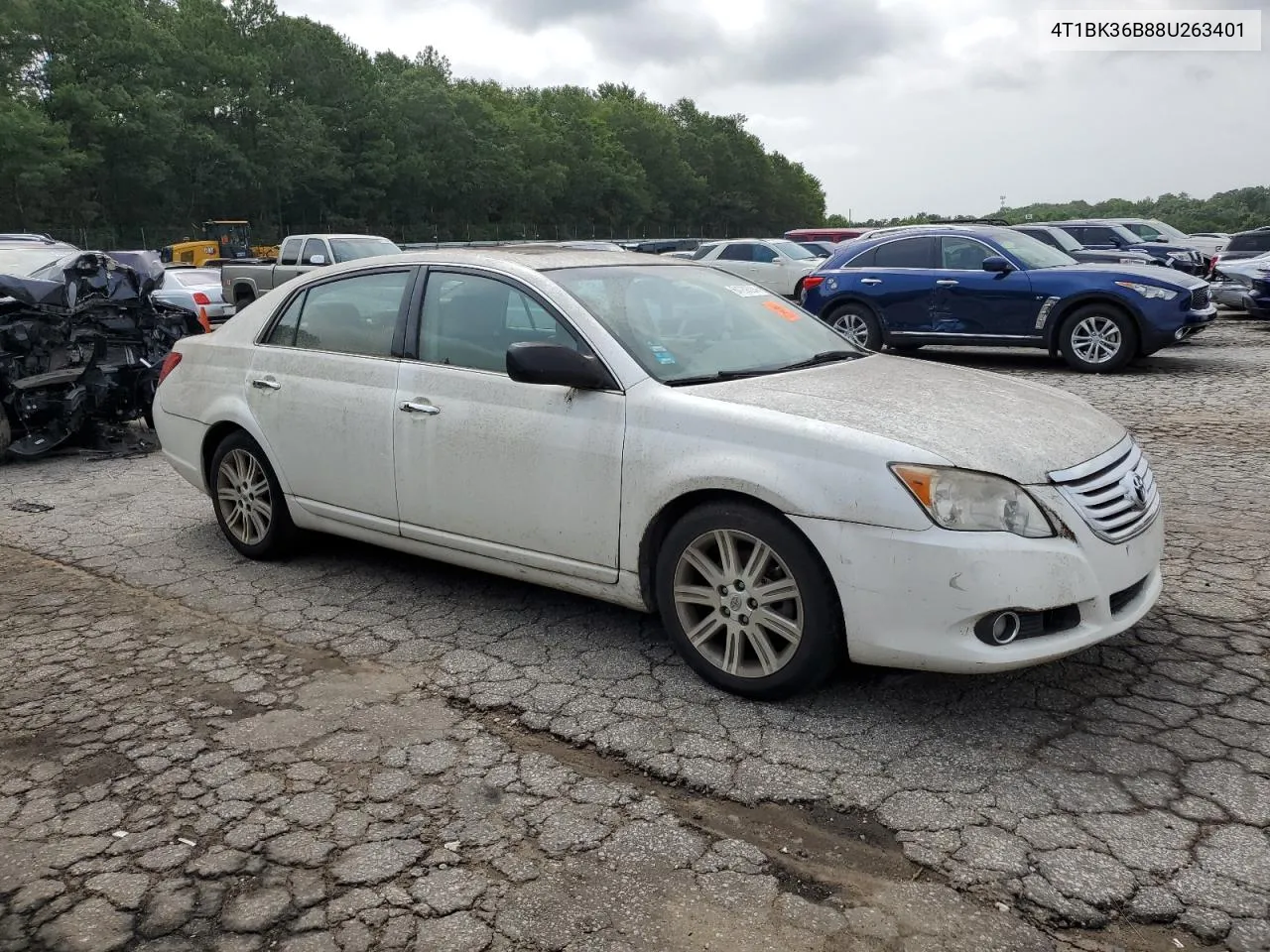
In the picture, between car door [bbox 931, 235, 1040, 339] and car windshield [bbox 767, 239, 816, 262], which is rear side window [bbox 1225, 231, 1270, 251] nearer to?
car windshield [bbox 767, 239, 816, 262]

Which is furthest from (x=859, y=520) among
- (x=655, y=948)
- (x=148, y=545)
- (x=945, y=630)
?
(x=148, y=545)

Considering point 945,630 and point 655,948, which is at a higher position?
point 945,630

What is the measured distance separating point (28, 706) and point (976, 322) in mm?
10559

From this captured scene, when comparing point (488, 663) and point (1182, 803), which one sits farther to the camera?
point (488, 663)

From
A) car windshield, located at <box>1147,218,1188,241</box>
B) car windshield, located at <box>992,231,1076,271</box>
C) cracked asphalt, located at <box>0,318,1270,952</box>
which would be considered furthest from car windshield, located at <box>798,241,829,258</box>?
cracked asphalt, located at <box>0,318,1270,952</box>

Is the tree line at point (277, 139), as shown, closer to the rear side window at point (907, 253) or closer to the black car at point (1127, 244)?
the black car at point (1127, 244)

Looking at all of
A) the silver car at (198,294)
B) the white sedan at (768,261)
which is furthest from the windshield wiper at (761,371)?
the white sedan at (768,261)

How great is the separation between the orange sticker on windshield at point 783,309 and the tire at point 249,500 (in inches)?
98.6

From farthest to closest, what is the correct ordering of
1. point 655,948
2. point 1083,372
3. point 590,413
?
point 1083,372
point 590,413
point 655,948

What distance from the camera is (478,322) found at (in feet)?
15.1

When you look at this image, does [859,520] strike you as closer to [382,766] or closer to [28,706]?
[382,766]

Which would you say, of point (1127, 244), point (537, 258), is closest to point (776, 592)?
point (537, 258)

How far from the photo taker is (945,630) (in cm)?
337

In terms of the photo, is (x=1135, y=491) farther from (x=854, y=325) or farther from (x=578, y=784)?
(x=854, y=325)
